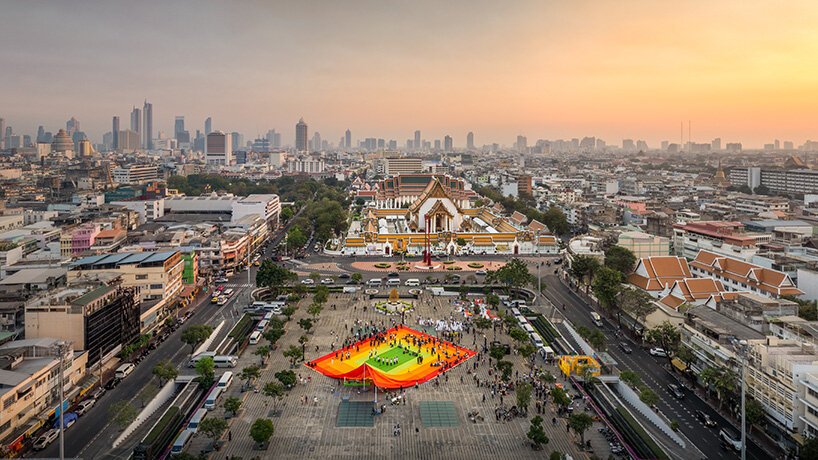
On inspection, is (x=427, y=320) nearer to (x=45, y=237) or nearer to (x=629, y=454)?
(x=629, y=454)

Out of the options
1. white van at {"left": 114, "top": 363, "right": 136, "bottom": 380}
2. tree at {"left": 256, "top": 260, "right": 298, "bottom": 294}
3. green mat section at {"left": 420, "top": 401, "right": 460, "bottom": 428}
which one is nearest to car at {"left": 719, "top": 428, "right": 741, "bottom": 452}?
green mat section at {"left": 420, "top": 401, "right": 460, "bottom": 428}

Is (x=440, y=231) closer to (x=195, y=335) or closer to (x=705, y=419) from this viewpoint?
(x=195, y=335)

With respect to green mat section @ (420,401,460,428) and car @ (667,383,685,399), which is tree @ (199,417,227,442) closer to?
green mat section @ (420,401,460,428)

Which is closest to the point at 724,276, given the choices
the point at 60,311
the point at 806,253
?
the point at 806,253

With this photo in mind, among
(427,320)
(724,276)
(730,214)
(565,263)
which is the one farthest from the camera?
(730,214)

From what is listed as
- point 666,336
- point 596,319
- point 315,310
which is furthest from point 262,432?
point 596,319

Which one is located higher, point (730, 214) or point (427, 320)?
point (730, 214)

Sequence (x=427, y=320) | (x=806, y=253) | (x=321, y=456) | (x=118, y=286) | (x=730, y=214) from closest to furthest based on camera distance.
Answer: (x=321, y=456) < (x=118, y=286) < (x=427, y=320) < (x=806, y=253) < (x=730, y=214)
